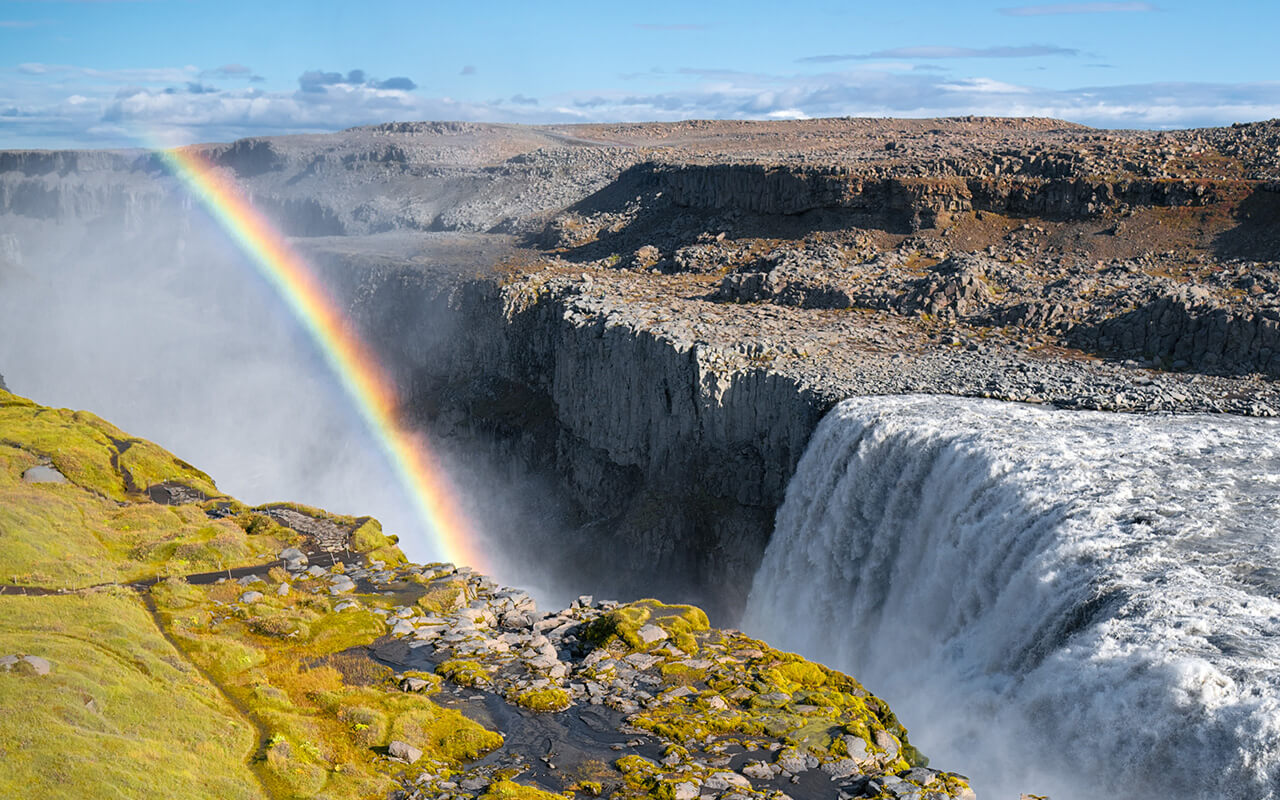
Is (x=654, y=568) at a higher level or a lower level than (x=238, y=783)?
lower

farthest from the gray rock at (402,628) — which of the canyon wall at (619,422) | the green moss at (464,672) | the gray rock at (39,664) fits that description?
the canyon wall at (619,422)

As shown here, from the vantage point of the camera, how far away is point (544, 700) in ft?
79.5

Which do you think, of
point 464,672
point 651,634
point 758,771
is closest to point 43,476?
point 464,672

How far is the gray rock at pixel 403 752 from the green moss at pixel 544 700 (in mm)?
3532

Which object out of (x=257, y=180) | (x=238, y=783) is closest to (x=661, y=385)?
(x=238, y=783)

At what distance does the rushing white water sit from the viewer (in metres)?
18.6

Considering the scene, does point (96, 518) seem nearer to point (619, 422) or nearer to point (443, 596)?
point (443, 596)

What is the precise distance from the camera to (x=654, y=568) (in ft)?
167

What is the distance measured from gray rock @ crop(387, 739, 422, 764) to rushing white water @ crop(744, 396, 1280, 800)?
11.8m

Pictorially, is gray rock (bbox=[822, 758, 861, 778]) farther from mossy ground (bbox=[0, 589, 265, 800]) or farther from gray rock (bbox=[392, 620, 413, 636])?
gray rock (bbox=[392, 620, 413, 636])

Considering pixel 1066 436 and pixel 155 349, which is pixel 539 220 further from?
pixel 1066 436

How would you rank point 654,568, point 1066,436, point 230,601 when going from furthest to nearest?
1. point 654,568
2. point 1066,436
3. point 230,601

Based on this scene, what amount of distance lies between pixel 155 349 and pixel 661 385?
68276 mm

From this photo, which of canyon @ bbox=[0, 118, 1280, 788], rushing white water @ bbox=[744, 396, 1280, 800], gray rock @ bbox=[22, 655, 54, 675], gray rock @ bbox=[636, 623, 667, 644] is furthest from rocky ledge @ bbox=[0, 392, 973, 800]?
canyon @ bbox=[0, 118, 1280, 788]
